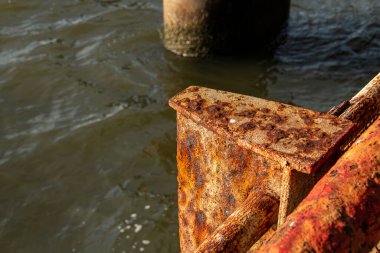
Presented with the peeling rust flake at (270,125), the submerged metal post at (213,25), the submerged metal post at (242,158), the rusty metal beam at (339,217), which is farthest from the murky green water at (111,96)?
the rusty metal beam at (339,217)

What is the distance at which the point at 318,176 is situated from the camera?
1.42 m

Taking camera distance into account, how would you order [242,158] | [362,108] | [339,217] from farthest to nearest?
[362,108] → [242,158] → [339,217]

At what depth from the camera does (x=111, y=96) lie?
5.89m

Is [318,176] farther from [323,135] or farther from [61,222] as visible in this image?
[61,222]

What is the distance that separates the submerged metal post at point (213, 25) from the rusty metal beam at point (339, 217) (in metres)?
5.49

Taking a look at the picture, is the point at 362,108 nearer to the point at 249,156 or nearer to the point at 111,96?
the point at 249,156

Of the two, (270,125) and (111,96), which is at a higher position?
(270,125)

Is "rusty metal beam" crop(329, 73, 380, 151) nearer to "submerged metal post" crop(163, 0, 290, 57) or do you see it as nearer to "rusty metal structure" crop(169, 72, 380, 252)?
"rusty metal structure" crop(169, 72, 380, 252)

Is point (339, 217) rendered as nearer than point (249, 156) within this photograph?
Yes

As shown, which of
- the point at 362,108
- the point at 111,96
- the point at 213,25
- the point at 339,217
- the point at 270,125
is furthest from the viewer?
the point at 213,25

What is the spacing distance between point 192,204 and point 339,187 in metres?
1.14

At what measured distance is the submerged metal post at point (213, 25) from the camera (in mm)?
6195

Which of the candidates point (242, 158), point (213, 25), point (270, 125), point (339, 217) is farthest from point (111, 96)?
point (339, 217)

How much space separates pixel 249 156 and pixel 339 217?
0.77 m
